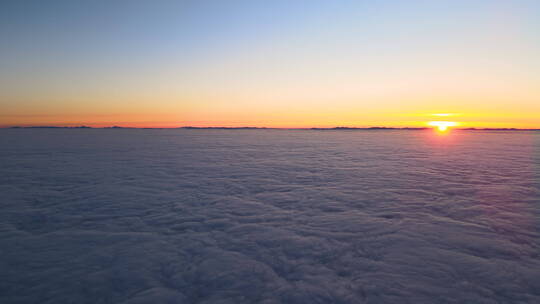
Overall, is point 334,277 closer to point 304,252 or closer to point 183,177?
point 304,252

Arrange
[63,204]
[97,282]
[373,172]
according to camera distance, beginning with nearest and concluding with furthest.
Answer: [97,282], [63,204], [373,172]

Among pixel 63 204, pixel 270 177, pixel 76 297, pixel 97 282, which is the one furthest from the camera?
pixel 270 177

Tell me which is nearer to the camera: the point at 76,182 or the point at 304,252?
the point at 304,252

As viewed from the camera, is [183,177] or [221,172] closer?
[183,177]

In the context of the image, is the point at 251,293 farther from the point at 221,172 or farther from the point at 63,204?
the point at 221,172

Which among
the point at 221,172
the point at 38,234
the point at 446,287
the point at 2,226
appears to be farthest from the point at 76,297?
the point at 221,172

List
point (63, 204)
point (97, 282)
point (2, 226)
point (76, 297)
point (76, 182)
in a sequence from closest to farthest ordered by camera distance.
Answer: point (76, 297) < point (97, 282) < point (2, 226) < point (63, 204) < point (76, 182)

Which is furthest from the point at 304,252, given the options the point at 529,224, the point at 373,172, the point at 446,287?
the point at 373,172

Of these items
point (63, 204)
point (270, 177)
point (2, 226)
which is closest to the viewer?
point (2, 226)
